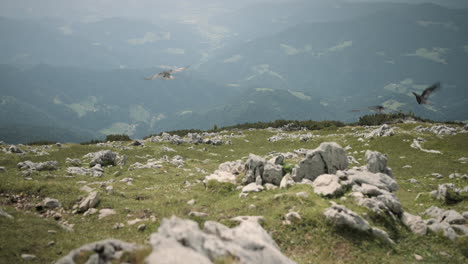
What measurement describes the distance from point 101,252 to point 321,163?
17674mm

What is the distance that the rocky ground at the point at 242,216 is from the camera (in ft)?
28.6

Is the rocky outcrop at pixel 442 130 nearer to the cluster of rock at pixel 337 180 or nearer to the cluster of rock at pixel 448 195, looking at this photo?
the cluster of rock at pixel 448 195

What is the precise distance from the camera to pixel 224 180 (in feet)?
76.0

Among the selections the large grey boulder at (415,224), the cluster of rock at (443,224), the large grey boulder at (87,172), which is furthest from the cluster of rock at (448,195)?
the large grey boulder at (87,172)

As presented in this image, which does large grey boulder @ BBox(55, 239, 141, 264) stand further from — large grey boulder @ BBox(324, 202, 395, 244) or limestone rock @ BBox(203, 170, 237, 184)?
limestone rock @ BBox(203, 170, 237, 184)

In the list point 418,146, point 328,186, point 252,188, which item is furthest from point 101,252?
point 418,146

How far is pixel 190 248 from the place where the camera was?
7.88 m

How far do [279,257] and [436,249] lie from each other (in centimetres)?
981

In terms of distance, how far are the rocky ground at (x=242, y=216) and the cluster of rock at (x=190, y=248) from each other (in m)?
0.03

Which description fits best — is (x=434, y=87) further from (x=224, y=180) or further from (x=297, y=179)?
(x=224, y=180)

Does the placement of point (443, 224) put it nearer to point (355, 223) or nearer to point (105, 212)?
point (355, 223)

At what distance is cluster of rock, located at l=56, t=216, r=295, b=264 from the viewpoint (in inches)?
289

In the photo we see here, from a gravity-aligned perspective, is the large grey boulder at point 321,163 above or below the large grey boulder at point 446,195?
above

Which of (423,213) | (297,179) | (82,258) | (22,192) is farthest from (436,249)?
(22,192)
